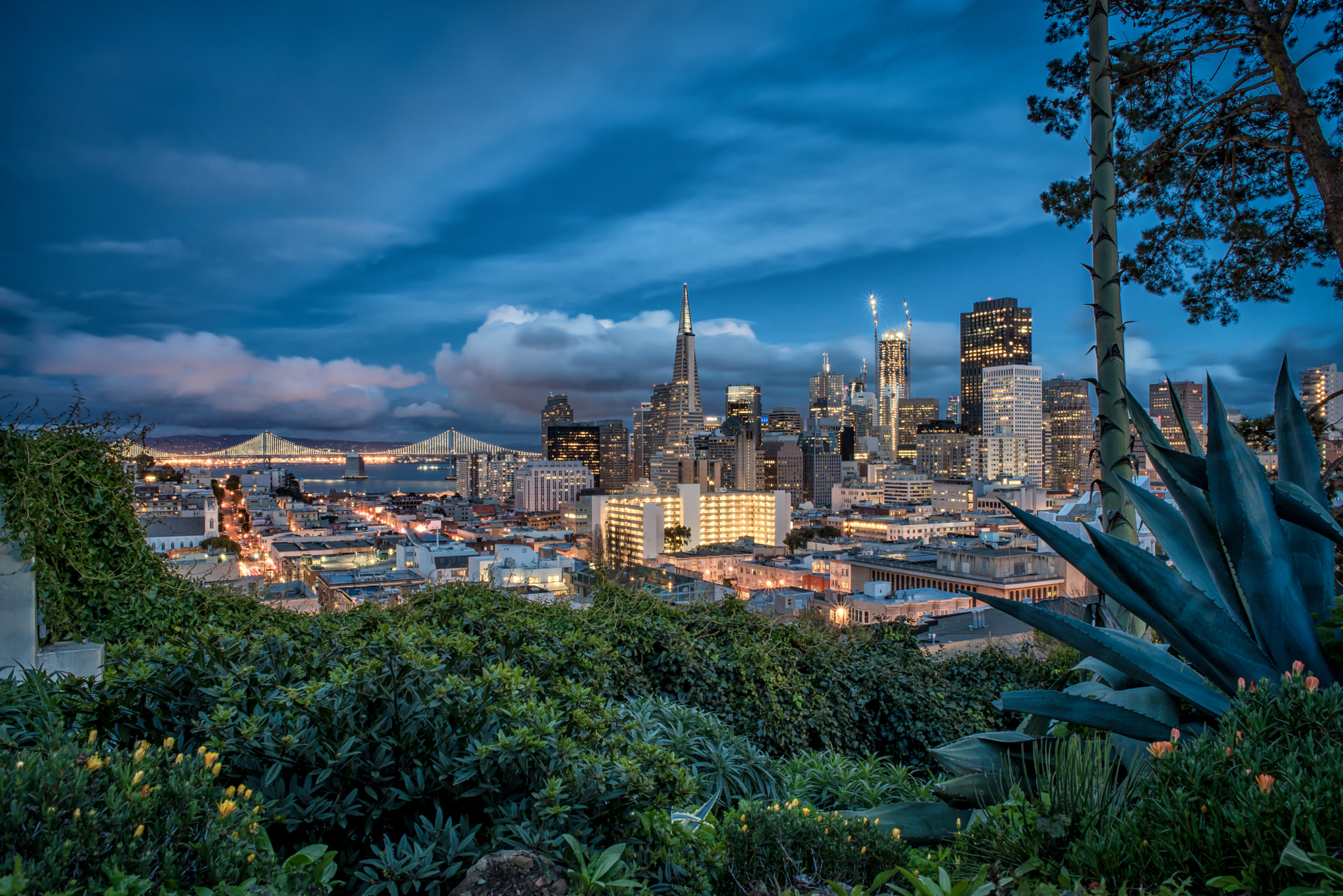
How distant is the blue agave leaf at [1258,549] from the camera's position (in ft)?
6.22

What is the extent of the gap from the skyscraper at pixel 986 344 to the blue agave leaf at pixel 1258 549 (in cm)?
15450

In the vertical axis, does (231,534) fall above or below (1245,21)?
below

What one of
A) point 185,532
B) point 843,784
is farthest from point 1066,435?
point 843,784

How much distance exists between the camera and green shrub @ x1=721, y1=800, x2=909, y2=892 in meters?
1.61

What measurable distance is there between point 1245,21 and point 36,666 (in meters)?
6.47

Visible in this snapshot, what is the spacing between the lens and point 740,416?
545 feet

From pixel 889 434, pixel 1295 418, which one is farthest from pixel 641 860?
pixel 889 434

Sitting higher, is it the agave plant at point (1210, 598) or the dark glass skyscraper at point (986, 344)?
the dark glass skyscraper at point (986, 344)

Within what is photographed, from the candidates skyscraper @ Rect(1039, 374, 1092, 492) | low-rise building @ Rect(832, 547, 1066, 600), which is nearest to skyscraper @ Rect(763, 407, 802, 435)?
skyscraper @ Rect(1039, 374, 1092, 492)

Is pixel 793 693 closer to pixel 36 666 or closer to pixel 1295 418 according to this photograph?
pixel 1295 418

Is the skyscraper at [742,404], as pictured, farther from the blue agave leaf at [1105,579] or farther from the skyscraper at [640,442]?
the blue agave leaf at [1105,579]

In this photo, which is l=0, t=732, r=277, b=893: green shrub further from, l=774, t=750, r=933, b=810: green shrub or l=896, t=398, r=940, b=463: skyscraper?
l=896, t=398, r=940, b=463: skyscraper

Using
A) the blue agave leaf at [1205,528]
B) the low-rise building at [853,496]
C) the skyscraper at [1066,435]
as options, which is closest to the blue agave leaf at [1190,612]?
the blue agave leaf at [1205,528]

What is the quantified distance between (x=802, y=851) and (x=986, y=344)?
170205 mm
